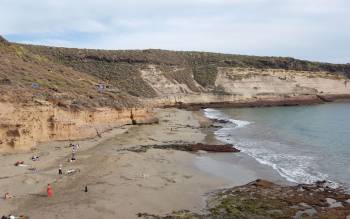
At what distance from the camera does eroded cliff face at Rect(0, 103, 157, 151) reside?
92.8ft

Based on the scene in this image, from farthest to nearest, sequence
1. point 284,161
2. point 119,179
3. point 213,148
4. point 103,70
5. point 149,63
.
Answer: point 149,63, point 103,70, point 213,148, point 284,161, point 119,179

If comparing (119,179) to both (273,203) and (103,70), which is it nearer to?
(273,203)

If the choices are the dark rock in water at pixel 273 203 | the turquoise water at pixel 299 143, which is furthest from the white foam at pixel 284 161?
the dark rock in water at pixel 273 203

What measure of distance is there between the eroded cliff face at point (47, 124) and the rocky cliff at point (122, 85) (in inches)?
2.4

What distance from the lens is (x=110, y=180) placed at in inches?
879

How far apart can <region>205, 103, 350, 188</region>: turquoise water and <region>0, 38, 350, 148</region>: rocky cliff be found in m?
11.4

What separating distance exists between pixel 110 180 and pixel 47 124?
11926 mm

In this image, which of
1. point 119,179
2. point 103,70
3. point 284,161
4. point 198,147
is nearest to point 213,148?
point 198,147

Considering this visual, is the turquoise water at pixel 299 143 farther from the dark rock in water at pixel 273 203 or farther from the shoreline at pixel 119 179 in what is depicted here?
the dark rock in water at pixel 273 203

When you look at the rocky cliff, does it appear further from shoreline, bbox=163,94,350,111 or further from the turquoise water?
the turquoise water

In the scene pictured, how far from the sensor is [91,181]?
21.8m

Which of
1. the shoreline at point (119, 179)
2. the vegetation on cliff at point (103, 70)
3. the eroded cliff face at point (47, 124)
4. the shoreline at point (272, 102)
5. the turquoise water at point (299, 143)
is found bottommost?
the shoreline at point (272, 102)

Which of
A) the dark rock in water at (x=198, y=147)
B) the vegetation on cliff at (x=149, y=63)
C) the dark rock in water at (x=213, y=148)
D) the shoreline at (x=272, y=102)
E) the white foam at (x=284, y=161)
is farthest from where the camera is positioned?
the vegetation on cliff at (x=149, y=63)

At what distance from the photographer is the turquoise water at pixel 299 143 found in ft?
88.3
